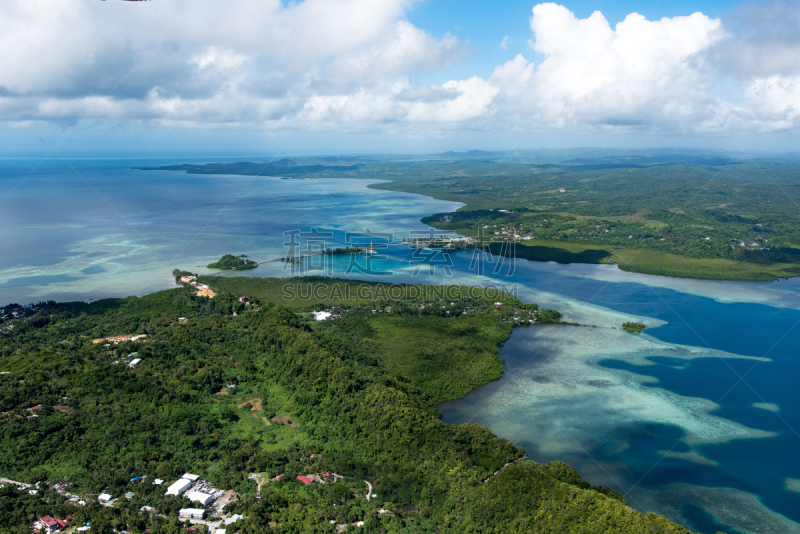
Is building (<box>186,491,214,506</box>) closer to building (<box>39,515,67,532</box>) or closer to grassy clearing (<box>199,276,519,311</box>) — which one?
building (<box>39,515,67,532</box>)

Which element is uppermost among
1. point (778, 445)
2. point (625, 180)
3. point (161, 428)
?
point (625, 180)

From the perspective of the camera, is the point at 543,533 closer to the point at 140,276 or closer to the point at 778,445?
the point at 778,445

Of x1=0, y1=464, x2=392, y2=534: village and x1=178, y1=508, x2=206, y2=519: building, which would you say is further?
x1=178, y1=508, x2=206, y2=519: building

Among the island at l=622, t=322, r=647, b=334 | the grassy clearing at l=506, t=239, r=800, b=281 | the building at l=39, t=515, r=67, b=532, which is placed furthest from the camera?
the grassy clearing at l=506, t=239, r=800, b=281

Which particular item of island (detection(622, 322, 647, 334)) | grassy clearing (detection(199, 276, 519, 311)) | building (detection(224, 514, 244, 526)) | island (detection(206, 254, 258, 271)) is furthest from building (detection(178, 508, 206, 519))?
island (detection(206, 254, 258, 271))

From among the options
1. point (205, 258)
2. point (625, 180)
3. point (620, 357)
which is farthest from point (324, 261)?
point (625, 180)

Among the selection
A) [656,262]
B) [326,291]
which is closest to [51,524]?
[326,291]

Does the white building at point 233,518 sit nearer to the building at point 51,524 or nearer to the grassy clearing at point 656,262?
the building at point 51,524
